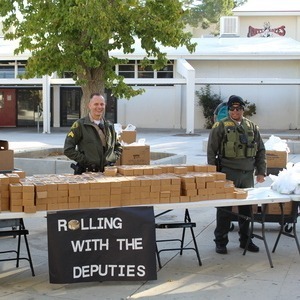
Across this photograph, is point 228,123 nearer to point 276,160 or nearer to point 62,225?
point 62,225

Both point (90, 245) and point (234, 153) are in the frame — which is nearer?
point (90, 245)

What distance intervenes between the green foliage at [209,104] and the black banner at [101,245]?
24788 millimetres

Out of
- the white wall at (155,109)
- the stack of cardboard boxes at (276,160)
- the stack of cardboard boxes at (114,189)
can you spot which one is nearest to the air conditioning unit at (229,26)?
the white wall at (155,109)

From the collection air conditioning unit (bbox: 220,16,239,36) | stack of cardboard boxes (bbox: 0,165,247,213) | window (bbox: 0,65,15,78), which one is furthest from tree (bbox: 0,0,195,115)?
air conditioning unit (bbox: 220,16,239,36)

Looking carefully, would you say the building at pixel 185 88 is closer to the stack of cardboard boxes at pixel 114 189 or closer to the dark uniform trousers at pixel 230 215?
the dark uniform trousers at pixel 230 215

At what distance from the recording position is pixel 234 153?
6484mm

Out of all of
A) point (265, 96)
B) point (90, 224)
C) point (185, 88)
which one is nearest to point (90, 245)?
point (90, 224)

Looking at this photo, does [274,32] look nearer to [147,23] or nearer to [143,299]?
[147,23]

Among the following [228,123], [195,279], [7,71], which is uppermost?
[7,71]

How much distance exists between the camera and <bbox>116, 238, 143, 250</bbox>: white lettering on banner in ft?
17.6

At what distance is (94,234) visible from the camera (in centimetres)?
531

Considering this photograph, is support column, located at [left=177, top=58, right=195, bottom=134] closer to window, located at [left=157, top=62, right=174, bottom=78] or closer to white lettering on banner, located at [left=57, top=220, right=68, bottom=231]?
window, located at [left=157, top=62, right=174, bottom=78]

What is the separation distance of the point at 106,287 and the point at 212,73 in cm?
2653

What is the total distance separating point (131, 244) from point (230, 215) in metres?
1.56
